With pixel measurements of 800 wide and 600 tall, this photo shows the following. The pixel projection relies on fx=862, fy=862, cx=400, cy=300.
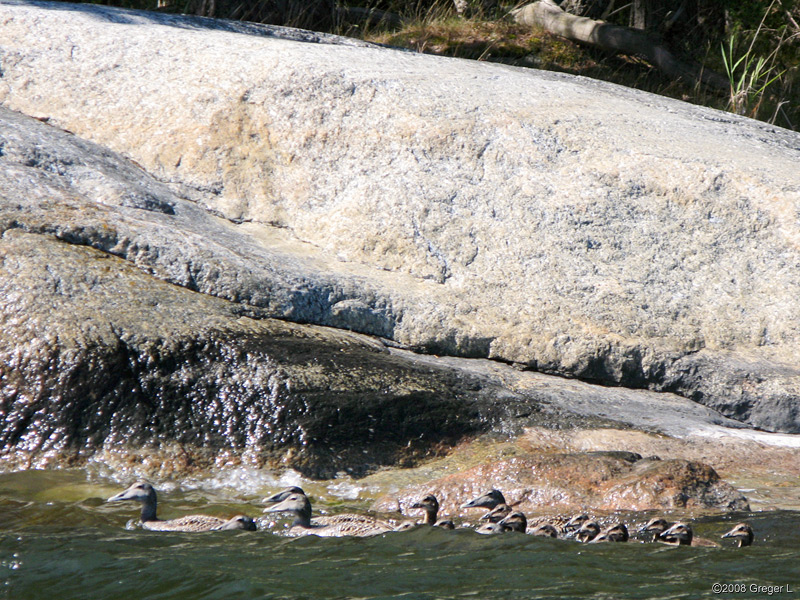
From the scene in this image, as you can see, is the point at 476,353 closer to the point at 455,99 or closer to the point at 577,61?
the point at 455,99

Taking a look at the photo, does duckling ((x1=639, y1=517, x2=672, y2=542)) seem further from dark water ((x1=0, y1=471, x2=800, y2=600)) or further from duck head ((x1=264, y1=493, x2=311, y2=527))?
duck head ((x1=264, y1=493, x2=311, y2=527))

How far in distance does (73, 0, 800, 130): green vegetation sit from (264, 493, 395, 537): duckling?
1093 centimetres

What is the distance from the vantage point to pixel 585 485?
5.33m

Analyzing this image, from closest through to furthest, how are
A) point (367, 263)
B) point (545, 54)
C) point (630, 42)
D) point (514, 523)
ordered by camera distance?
point (514, 523) → point (367, 263) → point (630, 42) → point (545, 54)

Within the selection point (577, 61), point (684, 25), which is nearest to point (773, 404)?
point (577, 61)

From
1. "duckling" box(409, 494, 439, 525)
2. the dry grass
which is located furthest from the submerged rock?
the dry grass

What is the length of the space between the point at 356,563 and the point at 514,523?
0.98m

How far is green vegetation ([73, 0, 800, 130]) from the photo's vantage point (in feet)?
46.8

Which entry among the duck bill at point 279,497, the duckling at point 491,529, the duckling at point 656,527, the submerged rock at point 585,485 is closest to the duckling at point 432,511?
the submerged rock at point 585,485

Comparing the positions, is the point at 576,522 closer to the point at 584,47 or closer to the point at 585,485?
the point at 585,485

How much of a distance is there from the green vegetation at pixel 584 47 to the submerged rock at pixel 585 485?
9.79m

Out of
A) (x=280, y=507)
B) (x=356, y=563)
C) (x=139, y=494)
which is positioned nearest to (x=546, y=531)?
(x=356, y=563)

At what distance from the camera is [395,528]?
4.79m

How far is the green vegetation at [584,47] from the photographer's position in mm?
14273
